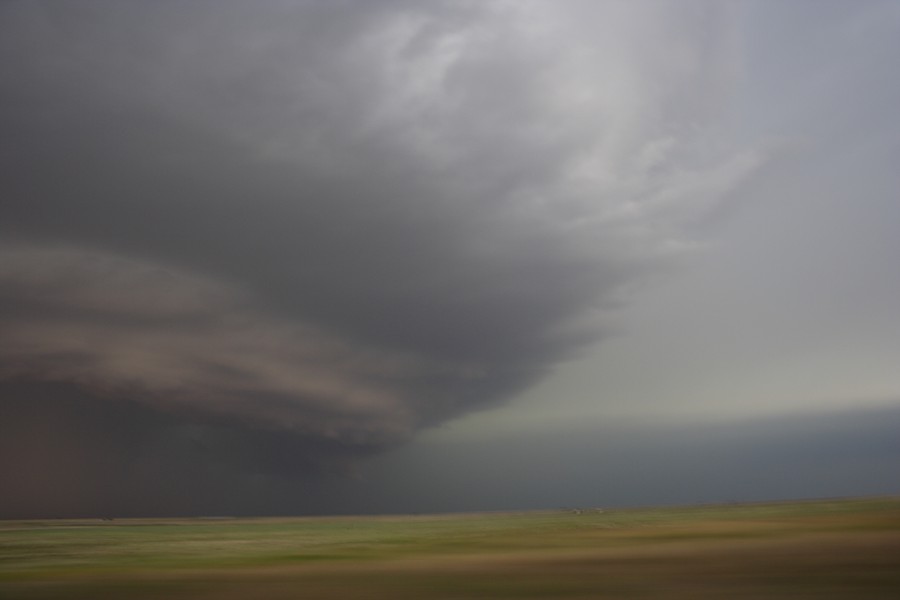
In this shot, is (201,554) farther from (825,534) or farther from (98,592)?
(825,534)

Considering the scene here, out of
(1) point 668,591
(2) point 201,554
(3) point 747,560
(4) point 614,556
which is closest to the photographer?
(1) point 668,591

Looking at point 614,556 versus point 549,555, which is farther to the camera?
point 549,555

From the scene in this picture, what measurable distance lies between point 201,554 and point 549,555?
27.0 meters

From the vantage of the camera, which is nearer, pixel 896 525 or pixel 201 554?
pixel 896 525

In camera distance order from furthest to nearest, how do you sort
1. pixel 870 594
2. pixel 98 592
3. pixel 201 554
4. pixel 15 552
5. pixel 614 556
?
1. pixel 15 552
2. pixel 201 554
3. pixel 614 556
4. pixel 98 592
5. pixel 870 594

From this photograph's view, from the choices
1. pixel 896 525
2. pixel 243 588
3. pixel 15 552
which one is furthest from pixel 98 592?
pixel 896 525

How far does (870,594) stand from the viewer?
20891mm

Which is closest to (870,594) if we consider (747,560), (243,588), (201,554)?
(747,560)

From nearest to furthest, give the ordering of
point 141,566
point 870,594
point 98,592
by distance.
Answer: point 870,594, point 98,592, point 141,566

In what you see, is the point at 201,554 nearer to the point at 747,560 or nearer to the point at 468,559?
the point at 468,559

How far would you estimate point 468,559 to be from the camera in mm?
38031

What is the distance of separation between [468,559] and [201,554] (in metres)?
23.3

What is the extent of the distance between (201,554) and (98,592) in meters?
24.3

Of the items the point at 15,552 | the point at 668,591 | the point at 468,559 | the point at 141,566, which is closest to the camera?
the point at 668,591
